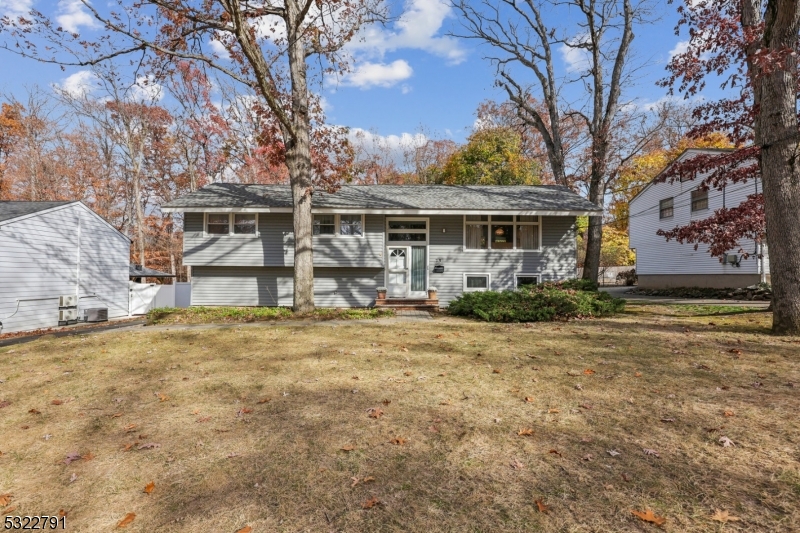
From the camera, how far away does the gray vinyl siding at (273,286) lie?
14211 mm

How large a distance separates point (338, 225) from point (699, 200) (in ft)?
55.0

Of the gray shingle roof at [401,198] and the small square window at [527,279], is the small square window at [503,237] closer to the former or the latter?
the gray shingle roof at [401,198]

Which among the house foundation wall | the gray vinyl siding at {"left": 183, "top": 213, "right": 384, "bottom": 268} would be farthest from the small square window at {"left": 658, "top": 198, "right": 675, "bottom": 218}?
the gray vinyl siding at {"left": 183, "top": 213, "right": 384, "bottom": 268}

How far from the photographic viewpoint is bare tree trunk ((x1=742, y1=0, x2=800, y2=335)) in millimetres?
7093

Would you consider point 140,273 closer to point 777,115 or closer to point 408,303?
point 408,303

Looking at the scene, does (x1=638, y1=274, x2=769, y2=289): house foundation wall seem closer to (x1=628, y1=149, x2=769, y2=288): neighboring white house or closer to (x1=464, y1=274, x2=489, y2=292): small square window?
(x1=628, y1=149, x2=769, y2=288): neighboring white house

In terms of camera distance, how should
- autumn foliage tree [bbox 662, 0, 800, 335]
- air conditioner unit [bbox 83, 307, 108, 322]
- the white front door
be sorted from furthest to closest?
air conditioner unit [bbox 83, 307, 108, 322], the white front door, autumn foliage tree [bbox 662, 0, 800, 335]

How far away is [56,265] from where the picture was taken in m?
15.0

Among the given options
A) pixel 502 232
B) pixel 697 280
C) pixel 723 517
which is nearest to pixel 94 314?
pixel 502 232

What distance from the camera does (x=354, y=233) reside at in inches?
565

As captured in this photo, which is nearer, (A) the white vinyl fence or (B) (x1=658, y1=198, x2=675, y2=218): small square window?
(A) the white vinyl fence

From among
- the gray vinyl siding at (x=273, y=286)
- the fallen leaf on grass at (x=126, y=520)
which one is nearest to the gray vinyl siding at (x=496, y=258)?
the gray vinyl siding at (x=273, y=286)

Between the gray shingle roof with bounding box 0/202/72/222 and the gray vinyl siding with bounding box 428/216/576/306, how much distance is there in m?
14.2

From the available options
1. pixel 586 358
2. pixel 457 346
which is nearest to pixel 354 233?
pixel 457 346
